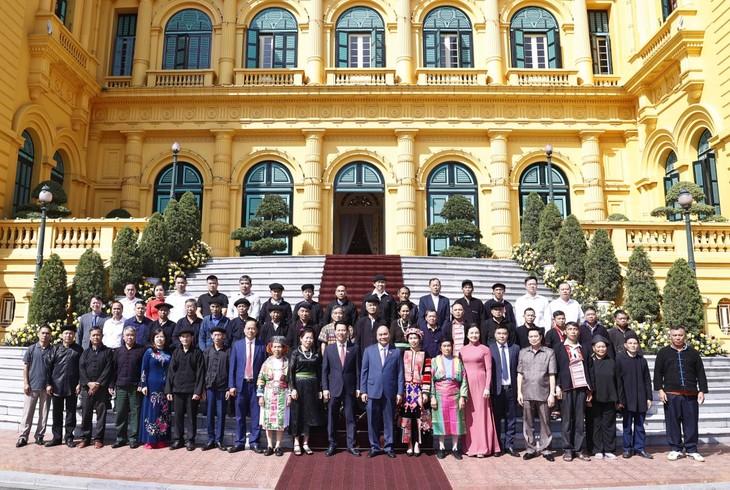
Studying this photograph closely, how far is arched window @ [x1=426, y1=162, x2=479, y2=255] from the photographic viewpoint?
68.0ft

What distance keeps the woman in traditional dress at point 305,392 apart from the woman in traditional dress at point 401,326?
1.15 m

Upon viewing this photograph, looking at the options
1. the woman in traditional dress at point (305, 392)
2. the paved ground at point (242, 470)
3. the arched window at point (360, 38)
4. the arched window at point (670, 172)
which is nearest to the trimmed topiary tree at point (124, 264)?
the paved ground at point (242, 470)

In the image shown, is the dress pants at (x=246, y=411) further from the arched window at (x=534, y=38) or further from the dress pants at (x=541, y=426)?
the arched window at (x=534, y=38)

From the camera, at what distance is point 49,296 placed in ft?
38.9

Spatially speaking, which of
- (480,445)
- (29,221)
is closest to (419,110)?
(29,221)

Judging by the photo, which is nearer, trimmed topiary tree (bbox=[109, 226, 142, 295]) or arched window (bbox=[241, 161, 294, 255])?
trimmed topiary tree (bbox=[109, 226, 142, 295])

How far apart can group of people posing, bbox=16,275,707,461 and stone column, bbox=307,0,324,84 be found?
15.3 m

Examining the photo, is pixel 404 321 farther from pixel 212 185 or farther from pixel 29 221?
pixel 212 185

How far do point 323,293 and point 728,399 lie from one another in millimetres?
8508

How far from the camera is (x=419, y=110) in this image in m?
20.6

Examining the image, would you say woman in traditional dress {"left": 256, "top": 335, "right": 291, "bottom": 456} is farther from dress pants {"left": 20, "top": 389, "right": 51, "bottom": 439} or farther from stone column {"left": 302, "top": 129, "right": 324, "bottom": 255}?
stone column {"left": 302, "top": 129, "right": 324, "bottom": 255}

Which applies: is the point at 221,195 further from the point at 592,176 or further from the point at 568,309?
the point at 568,309

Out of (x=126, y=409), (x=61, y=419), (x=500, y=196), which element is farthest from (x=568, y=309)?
(x=500, y=196)

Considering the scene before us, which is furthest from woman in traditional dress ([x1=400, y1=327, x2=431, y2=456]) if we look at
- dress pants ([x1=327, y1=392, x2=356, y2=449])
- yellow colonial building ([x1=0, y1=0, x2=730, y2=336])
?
yellow colonial building ([x1=0, y1=0, x2=730, y2=336])
